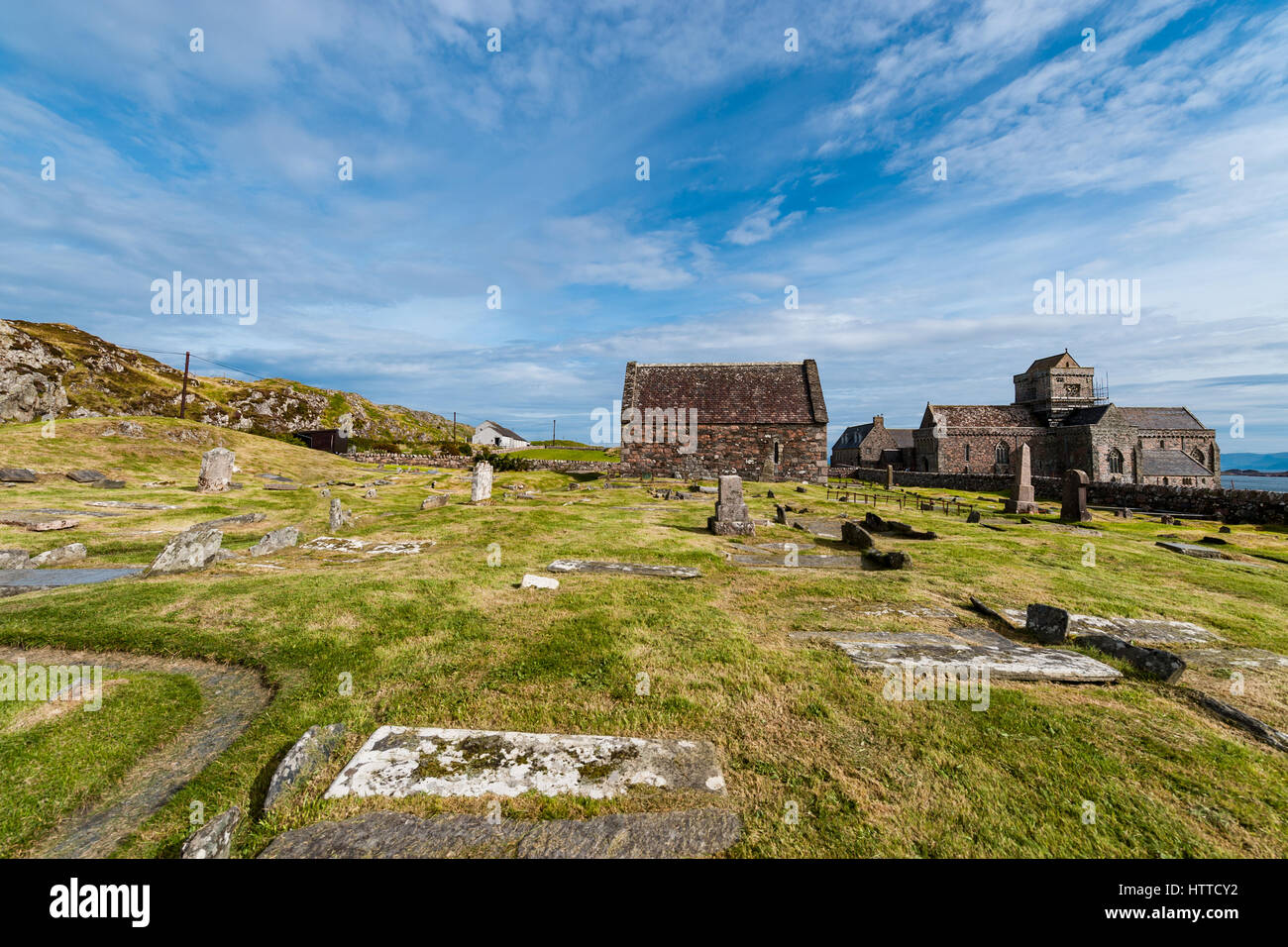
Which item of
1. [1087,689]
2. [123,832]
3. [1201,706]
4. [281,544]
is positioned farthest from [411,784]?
[281,544]

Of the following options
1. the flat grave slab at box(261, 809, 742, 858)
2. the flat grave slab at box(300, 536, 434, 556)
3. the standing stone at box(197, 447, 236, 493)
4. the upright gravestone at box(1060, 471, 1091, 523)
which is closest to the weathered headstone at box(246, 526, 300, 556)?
the flat grave slab at box(300, 536, 434, 556)

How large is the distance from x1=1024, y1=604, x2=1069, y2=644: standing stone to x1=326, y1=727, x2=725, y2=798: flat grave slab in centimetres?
513

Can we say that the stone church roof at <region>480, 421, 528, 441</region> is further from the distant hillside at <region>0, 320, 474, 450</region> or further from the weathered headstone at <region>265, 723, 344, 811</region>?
the weathered headstone at <region>265, 723, 344, 811</region>

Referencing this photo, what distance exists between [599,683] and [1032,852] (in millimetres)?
3422

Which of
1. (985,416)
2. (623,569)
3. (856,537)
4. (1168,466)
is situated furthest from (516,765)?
(1168,466)

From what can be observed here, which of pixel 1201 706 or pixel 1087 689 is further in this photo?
pixel 1087 689

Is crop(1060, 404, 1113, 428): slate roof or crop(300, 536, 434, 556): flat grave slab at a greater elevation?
crop(1060, 404, 1113, 428): slate roof

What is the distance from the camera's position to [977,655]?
558 cm

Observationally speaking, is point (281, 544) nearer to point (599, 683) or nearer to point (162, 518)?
point (162, 518)

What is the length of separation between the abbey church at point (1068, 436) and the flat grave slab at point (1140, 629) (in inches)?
2043

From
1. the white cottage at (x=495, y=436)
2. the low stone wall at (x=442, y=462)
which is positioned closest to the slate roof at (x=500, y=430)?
the white cottage at (x=495, y=436)

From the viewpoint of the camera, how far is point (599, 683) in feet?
16.1

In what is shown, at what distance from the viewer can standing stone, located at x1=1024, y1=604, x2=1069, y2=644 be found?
606 centimetres

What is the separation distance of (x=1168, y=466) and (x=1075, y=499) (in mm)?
46798
